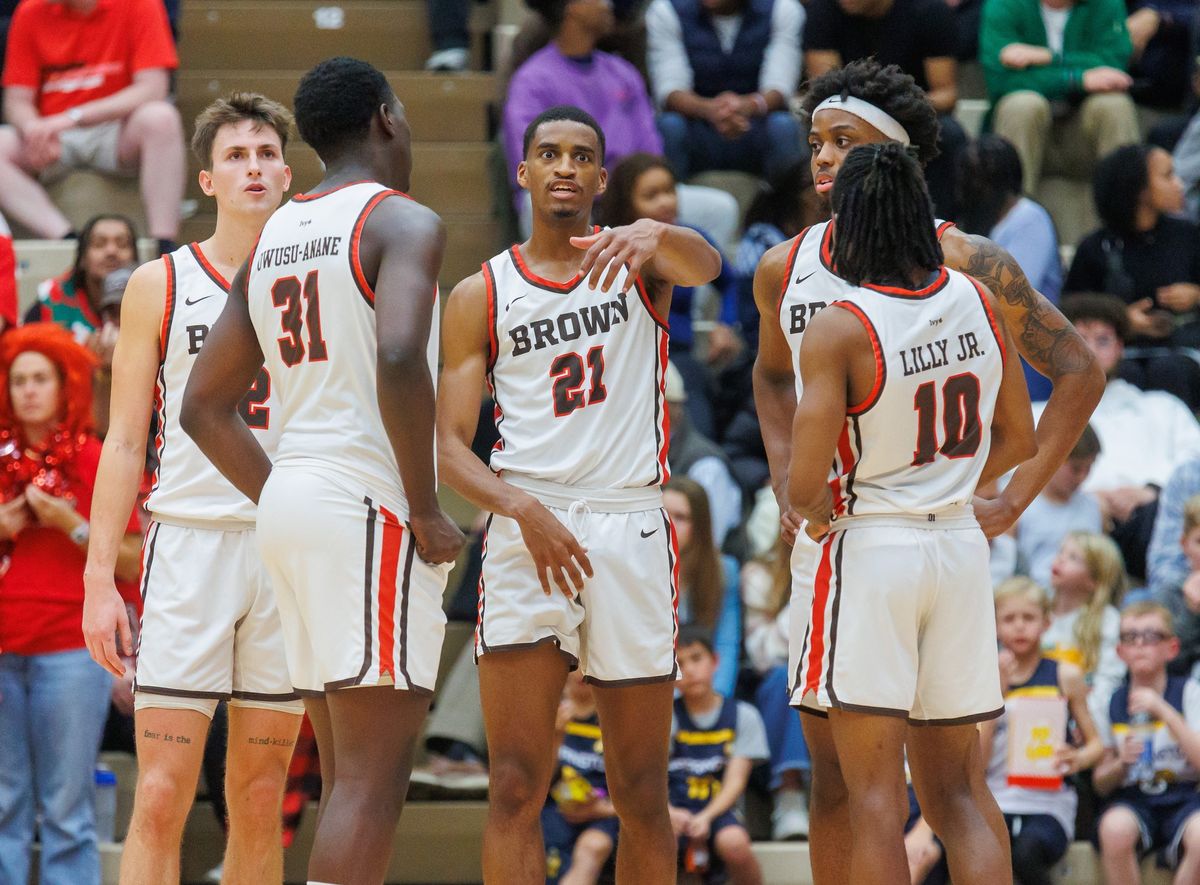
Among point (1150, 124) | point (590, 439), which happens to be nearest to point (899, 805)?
point (590, 439)

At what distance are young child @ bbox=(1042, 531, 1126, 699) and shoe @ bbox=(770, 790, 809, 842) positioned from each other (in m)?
1.28

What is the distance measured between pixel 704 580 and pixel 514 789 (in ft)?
9.80

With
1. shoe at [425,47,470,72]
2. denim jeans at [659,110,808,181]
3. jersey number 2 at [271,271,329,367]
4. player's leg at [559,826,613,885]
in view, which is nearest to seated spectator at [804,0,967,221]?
denim jeans at [659,110,808,181]

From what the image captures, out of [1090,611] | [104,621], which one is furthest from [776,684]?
[104,621]

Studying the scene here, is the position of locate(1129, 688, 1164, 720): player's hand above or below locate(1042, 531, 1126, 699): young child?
below

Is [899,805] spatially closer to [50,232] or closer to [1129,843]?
[1129,843]

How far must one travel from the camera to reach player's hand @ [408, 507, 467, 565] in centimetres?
459

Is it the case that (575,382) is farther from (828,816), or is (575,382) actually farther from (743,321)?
(743,321)

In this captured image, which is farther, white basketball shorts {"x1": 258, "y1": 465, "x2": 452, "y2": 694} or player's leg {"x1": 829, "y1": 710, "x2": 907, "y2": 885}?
player's leg {"x1": 829, "y1": 710, "x2": 907, "y2": 885}

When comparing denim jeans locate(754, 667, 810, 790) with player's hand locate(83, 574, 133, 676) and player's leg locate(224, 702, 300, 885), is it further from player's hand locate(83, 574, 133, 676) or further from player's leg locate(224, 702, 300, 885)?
player's hand locate(83, 574, 133, 676)

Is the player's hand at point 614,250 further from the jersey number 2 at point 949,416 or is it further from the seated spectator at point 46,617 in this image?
the seated spectator at point 46,617

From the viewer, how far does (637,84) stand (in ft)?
32.4

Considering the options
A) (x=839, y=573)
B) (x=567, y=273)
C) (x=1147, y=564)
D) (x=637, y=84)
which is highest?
(x=637, y=84)

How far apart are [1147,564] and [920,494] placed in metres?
4.11
